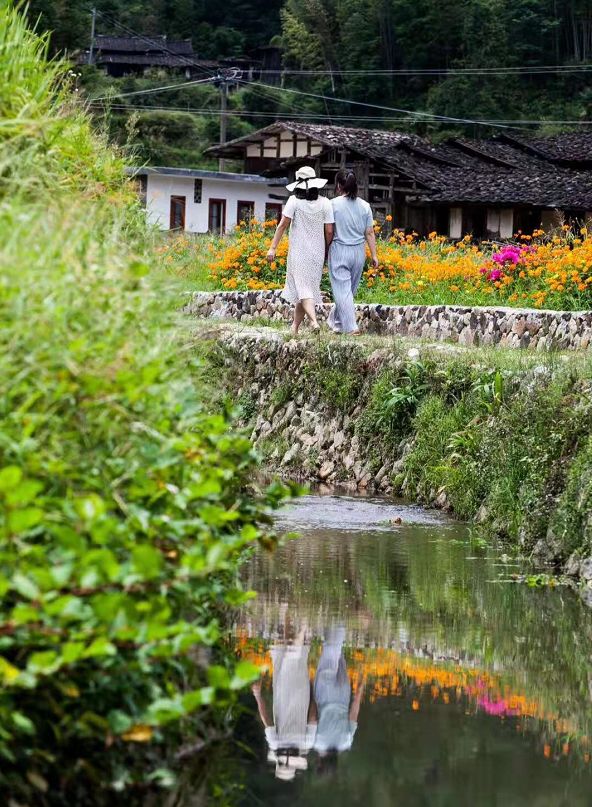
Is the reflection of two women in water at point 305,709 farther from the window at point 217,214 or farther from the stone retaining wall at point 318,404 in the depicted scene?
the window at point 217,214

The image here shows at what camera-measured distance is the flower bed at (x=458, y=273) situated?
16438mm

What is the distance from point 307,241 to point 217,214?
1894 inches

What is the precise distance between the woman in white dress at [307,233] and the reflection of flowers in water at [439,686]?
7.88m

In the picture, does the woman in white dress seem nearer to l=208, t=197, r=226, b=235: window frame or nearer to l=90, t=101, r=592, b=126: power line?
l=208, t=197, r=226, b=235: window frame

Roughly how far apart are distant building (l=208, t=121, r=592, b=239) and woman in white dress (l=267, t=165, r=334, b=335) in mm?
29129

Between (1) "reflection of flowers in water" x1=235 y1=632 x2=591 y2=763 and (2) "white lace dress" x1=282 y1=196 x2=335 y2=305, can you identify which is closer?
(1) "reflection of flowers in water" x1=235 y1=632 x2=591 y2=763

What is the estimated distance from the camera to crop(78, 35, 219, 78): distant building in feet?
298

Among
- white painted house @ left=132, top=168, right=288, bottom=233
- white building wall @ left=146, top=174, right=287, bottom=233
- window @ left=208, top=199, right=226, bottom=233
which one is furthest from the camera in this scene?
window @ left=208, top=199, right=226, bottom=233

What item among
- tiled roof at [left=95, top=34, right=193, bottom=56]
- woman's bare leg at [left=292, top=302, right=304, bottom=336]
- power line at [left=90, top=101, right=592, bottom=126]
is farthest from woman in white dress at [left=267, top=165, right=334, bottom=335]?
tiled roof at [left=95, top=34, right=193, bottom=56]

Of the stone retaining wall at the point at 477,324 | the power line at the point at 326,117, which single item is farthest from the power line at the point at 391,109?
the stone retaining wall at the point at 477,324

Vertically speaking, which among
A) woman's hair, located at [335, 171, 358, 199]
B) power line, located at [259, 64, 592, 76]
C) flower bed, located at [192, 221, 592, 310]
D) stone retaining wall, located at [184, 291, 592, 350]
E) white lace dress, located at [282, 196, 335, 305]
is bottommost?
stone retaining wall, located at [184, 291, 592, 350]

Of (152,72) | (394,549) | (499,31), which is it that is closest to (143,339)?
(394,549)

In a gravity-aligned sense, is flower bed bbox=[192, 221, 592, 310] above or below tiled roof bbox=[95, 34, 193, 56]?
below

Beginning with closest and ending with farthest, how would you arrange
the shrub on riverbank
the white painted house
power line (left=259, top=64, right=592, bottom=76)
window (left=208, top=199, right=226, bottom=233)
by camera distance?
the shrub on riverbank
the white painted house
window (left=208, top=199, right=226, bottom=233)
power line (left=259, top=64, right=592, bottom=76)
